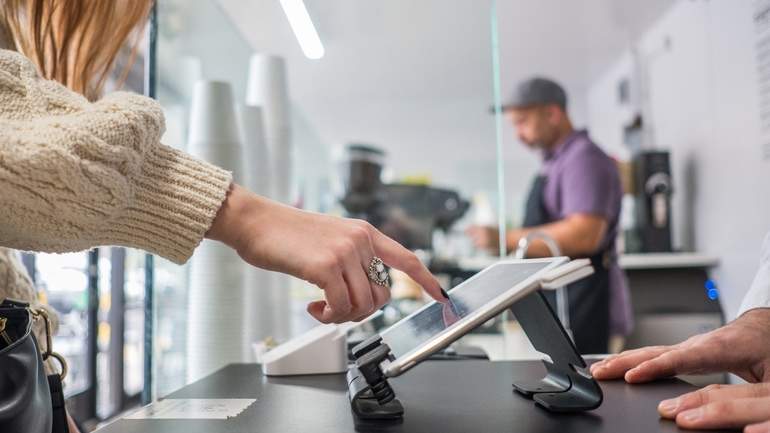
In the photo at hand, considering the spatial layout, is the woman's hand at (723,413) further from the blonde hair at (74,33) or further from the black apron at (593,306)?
the black apron at (593,306)

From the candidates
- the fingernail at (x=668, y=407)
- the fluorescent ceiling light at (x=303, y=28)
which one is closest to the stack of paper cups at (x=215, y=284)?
the fluorescent ceiling light at (x=303, y=28)

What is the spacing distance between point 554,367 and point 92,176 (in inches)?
17.3

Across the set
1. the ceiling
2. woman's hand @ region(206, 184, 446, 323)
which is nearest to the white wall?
the ceiling

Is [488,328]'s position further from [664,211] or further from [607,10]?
[607,10]

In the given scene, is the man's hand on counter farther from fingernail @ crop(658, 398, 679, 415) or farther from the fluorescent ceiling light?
the fluorescent ceiling light

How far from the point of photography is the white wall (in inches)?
39.5

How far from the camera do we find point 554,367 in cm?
63

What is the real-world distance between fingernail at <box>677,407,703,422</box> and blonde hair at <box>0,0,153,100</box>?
76 cm

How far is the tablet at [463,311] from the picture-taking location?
471mm

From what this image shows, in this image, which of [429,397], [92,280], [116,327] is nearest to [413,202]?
[429,397]

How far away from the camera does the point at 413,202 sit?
2.31m

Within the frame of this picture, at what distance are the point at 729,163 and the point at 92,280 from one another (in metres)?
3.30

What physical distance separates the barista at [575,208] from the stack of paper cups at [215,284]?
55.5 inches

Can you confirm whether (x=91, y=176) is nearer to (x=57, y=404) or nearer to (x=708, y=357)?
(x=57, y=404)
